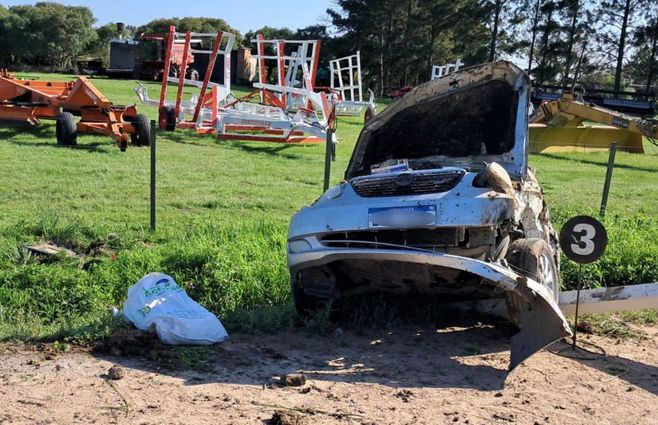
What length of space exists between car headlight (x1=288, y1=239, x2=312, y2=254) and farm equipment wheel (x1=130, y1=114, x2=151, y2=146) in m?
11.4

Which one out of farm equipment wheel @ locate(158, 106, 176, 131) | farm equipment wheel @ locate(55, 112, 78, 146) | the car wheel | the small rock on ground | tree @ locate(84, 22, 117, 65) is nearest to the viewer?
the small rock on ground

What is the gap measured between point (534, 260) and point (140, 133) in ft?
41.0

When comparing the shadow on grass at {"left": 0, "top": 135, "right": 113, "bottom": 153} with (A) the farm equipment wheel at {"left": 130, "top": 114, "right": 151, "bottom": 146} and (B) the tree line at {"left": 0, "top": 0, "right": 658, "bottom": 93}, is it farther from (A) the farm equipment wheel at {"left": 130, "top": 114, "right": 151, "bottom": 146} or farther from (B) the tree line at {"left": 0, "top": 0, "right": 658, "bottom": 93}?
(B) the tree line at {"left": 0, "top": 0, "right": 658, "bottom": 93}

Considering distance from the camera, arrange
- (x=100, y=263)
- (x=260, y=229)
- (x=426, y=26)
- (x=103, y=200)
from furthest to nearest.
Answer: (x=426, y=26) < (x=103, y=200) < (x=260, y=229) < (x=100, y=263)

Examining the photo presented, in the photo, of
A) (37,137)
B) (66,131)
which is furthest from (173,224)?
(37,137)

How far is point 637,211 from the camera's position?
11445 mm

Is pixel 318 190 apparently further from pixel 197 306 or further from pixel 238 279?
pixel 197 306

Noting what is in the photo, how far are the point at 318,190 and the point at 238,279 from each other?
5.67 meters

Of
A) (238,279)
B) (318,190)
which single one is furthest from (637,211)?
(238,279)

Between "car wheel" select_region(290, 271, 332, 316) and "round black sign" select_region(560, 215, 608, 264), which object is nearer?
"round black sign" select_region(560, 215, 608, 264)

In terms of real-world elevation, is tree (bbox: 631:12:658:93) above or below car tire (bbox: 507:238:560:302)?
above

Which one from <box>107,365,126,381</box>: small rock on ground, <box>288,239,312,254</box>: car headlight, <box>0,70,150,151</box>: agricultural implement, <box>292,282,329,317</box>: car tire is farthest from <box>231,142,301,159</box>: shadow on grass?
<box>107,365,126,381</box>: small rock on ground

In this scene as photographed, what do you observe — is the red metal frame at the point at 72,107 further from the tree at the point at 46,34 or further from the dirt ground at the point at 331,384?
the tree at the point at 46,34

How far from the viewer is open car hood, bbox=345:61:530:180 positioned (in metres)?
5.65
